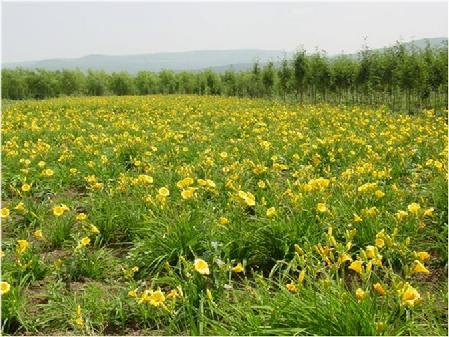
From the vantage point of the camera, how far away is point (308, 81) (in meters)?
26.4

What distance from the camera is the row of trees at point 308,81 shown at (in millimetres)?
20078

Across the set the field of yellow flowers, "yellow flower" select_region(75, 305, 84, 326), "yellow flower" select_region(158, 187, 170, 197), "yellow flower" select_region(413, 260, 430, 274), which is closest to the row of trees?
the field of yellow flowers

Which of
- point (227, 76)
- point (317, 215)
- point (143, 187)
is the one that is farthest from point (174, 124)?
point (227, 76)

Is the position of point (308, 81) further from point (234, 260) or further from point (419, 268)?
point (419, 268)

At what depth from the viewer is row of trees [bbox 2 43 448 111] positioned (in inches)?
790

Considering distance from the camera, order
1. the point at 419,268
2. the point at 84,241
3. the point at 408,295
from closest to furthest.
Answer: the point at 408,295 < the point at 419,268 < the point at 84,241

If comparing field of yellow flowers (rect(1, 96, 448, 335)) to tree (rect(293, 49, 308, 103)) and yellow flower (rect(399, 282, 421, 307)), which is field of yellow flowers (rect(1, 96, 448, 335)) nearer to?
yellow flower (rect(399, 282, 421, 307))

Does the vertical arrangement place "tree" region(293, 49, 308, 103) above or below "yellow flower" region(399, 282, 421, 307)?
above

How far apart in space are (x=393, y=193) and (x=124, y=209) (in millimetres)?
2695

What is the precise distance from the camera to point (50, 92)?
48031 mm

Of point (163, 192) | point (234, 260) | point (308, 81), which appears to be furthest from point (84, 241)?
point (308, 81)

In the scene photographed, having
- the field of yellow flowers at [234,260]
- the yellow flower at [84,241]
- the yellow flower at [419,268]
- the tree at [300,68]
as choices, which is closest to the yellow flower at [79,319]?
the field of yellow flowers at [234,260]

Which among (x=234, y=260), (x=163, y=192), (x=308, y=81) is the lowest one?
(x=234, y=260)

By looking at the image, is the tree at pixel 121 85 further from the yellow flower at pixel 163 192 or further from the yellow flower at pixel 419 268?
the yellow flower at pixel 419 268
